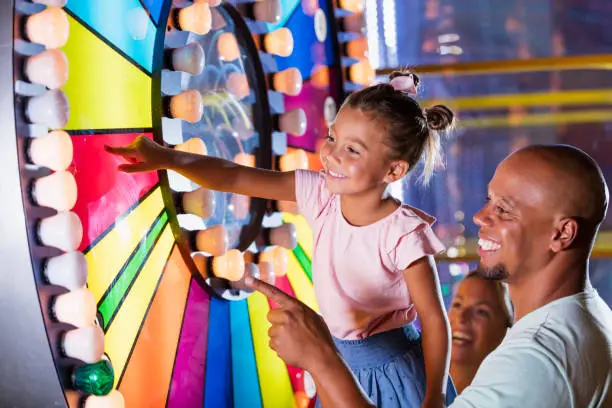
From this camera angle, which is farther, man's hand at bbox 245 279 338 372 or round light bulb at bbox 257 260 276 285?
round light bulb at bbox 257 260 276 285

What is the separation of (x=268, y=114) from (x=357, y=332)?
1.54 feet

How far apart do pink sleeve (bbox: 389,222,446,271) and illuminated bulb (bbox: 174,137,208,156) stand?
1.14ft

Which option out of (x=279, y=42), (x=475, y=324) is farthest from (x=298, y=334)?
(x=475, y=324)

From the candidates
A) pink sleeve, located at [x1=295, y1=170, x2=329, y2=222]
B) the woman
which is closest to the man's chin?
pink sleeve, located at [x1=295, y1=170, x2=329, y2=222]

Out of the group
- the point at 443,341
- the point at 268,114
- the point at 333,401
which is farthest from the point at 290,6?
the point at 333,401

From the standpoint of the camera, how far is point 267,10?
1.51 m

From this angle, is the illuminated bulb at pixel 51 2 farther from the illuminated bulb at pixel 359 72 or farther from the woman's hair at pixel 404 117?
the illuminated bulb at pixel 359 72

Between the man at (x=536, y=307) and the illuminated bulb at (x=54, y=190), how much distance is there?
0.86 ft

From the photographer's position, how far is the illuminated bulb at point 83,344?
3.11ft

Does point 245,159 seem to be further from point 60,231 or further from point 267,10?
point 60,231

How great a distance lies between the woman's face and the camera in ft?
6.04

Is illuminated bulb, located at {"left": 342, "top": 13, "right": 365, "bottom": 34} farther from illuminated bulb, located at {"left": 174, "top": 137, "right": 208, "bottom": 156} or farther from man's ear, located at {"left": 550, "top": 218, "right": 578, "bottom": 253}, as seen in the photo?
man's ear, located at {"left": 550, "top": 218, "right": 578, "bottom": 253}

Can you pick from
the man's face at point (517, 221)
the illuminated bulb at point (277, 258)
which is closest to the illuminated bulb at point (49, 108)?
the man's face at point (517, 221)

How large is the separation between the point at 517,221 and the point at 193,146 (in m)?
0.50
